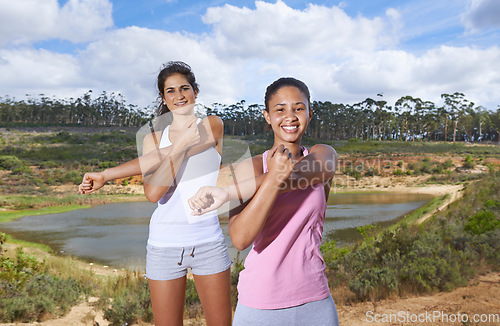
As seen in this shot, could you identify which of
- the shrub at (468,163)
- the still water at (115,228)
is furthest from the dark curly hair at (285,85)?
the shrub at (468,163)

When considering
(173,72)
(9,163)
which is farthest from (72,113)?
(173,72)

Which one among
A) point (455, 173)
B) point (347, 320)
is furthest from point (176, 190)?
point (455, 173)

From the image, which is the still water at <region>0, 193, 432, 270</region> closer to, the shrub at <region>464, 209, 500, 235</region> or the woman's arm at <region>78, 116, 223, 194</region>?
the shrub at <region>464, 209, 500, 235</region>

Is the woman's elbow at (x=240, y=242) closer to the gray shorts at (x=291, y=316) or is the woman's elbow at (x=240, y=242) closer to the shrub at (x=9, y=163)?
the gray shorts at (x=291, y=316)

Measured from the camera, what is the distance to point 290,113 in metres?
1.38

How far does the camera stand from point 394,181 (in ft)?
104

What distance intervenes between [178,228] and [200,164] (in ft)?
1.11

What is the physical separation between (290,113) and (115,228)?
15.4m

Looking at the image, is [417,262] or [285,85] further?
[417,262]

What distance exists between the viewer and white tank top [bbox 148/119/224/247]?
1838 millimetres

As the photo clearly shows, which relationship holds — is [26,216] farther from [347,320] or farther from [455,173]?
[455,173]

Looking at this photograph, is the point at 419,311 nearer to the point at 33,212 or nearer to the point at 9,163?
the point at 33,212

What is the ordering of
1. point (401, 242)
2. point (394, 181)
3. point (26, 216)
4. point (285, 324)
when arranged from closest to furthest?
1. point (285, 324)
2. point (401, 242)
3. point (26, 216)
4. point (394, 181)

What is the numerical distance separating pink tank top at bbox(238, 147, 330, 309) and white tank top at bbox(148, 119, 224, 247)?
0.57 meters
